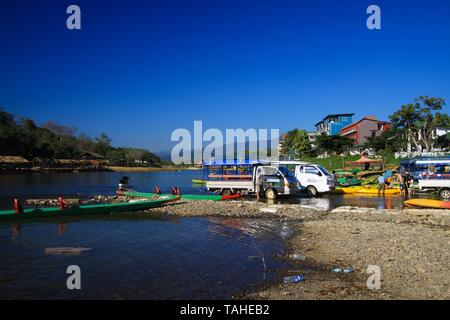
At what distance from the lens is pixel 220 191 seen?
26.9 metres

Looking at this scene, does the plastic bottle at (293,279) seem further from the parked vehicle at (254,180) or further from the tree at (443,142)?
the tree at (443,142)

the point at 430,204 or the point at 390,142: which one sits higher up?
the point at 390,142

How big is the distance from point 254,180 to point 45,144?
78.0m

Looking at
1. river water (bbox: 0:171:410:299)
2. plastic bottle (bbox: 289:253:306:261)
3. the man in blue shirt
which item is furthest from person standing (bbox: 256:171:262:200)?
plastic bottle (bbox: 289:253:306:261)

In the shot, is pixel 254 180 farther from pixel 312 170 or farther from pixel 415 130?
pixel 415 130

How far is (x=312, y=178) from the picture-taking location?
86.8 ft

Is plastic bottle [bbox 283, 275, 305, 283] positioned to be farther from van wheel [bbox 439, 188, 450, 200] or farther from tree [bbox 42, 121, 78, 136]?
tree [bbox 42, 121, 78, 136]

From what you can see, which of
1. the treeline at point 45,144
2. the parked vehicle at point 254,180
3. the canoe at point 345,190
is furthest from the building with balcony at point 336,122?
the parked vehicle at point 254,180

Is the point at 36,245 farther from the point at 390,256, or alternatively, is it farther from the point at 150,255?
the point at 390,256

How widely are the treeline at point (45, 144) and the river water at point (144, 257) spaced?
72.1 m

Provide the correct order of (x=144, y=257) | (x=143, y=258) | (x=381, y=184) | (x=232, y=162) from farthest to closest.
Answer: (x=381, y=184) → (x=232, y=162) → (x=144, y=257) → (x=143, y=258)

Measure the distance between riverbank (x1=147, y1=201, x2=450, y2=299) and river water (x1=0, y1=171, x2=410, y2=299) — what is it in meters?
0.90

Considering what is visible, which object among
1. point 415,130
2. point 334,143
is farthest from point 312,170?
point 334,143
